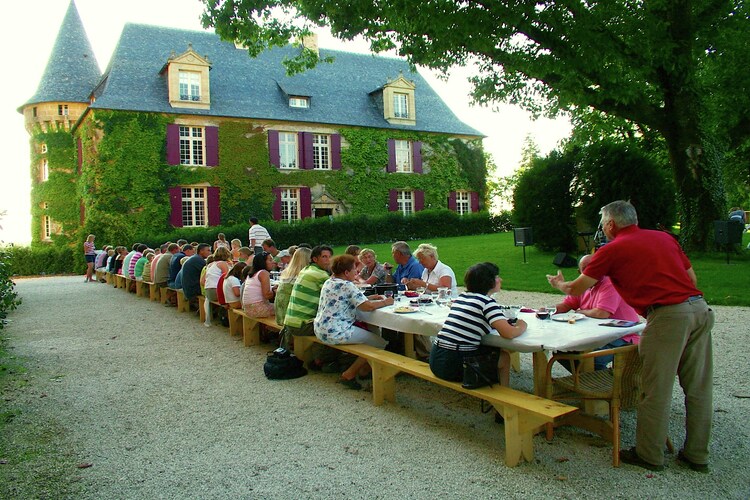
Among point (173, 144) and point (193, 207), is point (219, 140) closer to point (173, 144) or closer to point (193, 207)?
point (173, 144)

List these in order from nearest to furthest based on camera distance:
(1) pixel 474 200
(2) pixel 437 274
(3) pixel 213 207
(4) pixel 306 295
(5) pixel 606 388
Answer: (5) pixel 606 388 < (4) pixel 306 295 < (2) pixel 437 274 < (3) pixel 213 207 < (1) pixel 474 200

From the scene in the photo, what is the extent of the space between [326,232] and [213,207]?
220 inches

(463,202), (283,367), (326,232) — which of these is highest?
(463,202)

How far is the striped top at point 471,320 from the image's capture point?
4176mm

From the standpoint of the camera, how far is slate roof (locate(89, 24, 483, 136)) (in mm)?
26328

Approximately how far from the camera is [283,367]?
6.25 meters

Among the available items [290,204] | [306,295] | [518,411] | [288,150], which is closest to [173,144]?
[288,150]

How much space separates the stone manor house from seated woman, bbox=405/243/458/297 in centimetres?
1795

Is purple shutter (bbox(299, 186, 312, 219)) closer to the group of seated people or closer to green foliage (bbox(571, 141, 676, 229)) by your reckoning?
green foliage (bbox(571, 141, 676, 229))

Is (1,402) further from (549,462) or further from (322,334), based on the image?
(549,462)

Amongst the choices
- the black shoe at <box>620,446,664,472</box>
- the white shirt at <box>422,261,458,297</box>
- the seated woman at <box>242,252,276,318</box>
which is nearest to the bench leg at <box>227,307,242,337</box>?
the seated woman at <box>242,252,276,318</box>

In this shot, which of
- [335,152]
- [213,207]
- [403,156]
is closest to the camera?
[213,207]

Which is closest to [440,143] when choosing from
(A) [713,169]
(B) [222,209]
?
(B) [222,209]

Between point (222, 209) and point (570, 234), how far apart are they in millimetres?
16685
